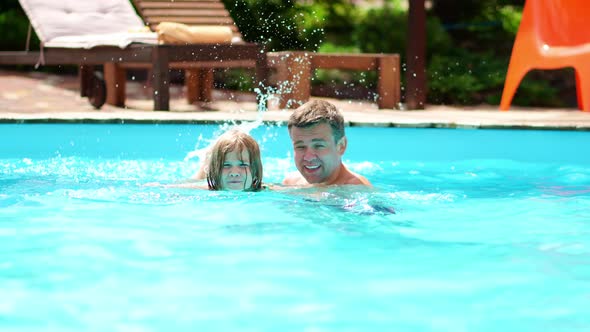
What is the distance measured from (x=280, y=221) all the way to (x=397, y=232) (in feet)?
1.65

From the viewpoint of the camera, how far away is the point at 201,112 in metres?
7.93

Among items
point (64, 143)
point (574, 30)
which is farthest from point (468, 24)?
point (64, 143)

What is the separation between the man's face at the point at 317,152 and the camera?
415 centimetres

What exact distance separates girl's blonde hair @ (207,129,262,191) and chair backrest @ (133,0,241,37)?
5054 millimetres

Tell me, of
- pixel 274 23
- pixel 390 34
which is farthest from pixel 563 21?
pixel 274 23

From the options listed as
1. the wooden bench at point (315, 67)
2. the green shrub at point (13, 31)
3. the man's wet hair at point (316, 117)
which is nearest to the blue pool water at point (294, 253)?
the man's wet hair at point (316, 117)

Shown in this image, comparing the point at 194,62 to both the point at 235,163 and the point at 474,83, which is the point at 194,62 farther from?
the point at 235,163

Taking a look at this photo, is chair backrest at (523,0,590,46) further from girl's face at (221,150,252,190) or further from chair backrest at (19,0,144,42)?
girl's face at (221,150,252,190)

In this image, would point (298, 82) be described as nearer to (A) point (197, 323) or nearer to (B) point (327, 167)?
(B) point (327, 167)

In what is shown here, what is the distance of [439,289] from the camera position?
9.44ft

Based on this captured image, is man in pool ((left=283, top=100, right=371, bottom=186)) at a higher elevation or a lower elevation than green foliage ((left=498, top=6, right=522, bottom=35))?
lower

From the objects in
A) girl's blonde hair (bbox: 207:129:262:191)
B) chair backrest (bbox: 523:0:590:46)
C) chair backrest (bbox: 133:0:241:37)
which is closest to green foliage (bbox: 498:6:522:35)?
chair backrest (bbox: 523:0:590:46)

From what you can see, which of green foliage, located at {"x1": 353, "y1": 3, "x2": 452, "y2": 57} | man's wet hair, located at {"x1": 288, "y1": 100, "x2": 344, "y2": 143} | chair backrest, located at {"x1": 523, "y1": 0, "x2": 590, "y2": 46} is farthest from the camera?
green foliage, located at {"x1": 353, "y1": 3, "x2": 452, "y2": 57}

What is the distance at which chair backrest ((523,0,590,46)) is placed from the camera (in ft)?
26.3
